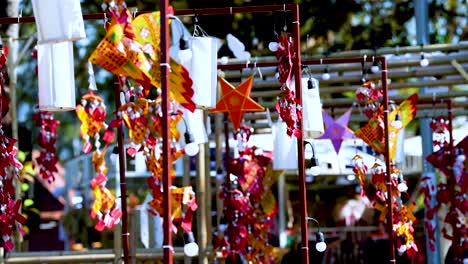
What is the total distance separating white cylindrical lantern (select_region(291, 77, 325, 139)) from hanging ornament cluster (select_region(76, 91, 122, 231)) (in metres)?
1.32

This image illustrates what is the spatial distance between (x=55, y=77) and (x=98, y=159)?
3.73 ft

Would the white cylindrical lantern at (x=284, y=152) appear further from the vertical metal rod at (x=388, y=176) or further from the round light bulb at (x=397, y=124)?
the vertical metal rod at (x=388, y=176)

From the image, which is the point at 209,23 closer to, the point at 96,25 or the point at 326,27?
the point at 326,27

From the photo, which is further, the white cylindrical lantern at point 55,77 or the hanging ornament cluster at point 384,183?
the hanging ornament cluster at point 384,183

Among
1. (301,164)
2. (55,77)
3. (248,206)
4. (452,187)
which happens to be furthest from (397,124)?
(55,77)

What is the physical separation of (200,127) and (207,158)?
9.11 ft

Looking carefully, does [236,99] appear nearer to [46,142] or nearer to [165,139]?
[46,142]

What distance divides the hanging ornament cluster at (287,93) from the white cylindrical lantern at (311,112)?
47 centimetres

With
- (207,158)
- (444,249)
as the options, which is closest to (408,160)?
(444,249)

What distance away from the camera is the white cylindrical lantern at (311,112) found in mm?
6746

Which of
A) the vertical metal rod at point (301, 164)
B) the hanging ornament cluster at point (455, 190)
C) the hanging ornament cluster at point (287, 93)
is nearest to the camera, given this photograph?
the vertical metal rod at point (301, 164)

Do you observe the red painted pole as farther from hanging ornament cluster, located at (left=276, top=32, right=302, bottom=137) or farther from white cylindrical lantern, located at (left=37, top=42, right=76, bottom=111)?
hanging ornament cluster, located at (left=276, top=32, right=302, bottom=137)

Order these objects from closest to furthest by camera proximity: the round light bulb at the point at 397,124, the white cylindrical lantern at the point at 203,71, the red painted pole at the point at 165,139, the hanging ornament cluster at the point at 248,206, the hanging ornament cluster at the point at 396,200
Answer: the red painted pole at the point at 165,139 < the white cylindrical lantern at the point at 203,71 < the hanging ornament cluster at the point at 396,200 < the round light bulb at the point at 397,124 < the hanging ornament cluster at the point at 248,206

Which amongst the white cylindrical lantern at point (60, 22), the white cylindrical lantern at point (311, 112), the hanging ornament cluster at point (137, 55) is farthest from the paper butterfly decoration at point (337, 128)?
the white cylindrical lantern at point (60, 22)
